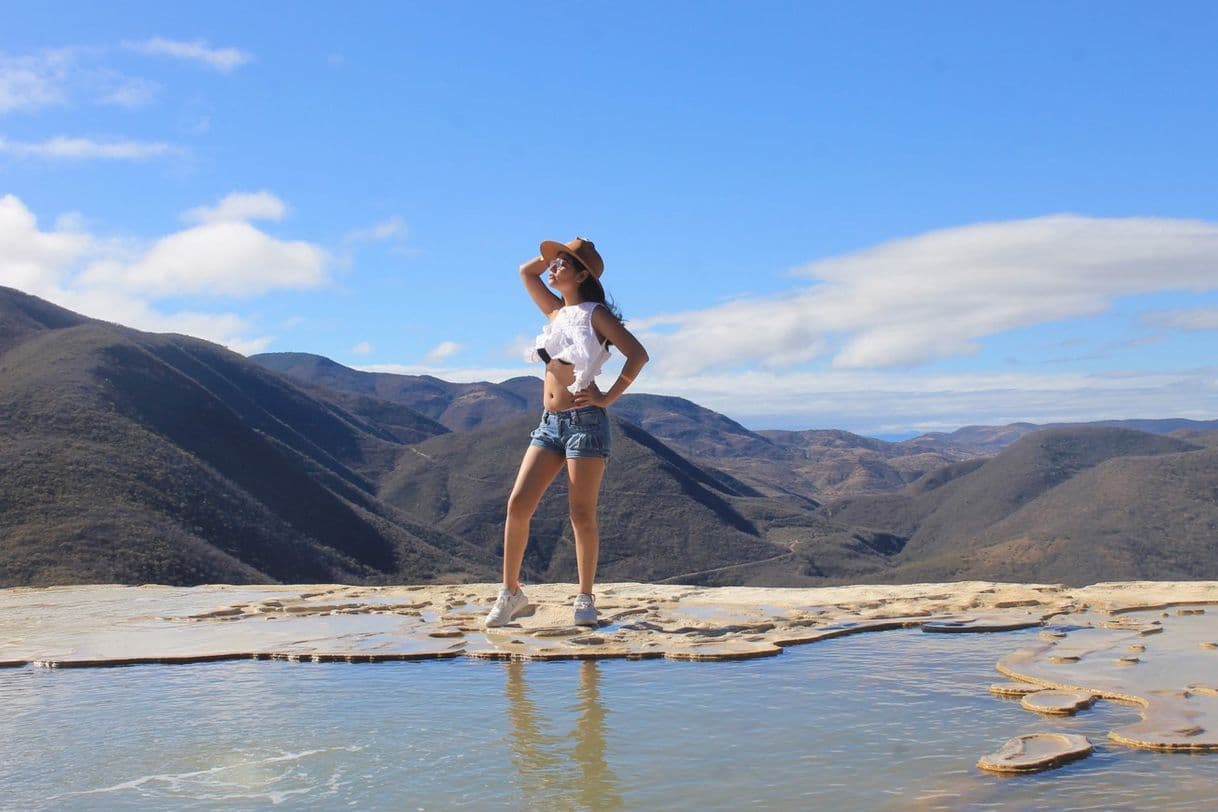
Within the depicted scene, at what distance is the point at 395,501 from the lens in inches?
2581

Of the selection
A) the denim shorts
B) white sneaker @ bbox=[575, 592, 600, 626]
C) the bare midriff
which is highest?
the bare midriff

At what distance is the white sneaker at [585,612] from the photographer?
6.11 m

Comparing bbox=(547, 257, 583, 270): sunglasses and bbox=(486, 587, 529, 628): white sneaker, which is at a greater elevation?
bbox=(547, 257, 583, 270): sunglasses

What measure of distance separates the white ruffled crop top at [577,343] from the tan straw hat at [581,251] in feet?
0.67

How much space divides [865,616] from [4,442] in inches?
1283

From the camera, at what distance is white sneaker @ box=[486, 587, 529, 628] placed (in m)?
6.23

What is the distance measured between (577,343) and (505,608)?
1545mm

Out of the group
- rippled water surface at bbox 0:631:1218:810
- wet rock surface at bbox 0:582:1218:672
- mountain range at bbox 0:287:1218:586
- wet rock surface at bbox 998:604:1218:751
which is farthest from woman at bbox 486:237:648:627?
mountain range at bbox 0:287:1218:586

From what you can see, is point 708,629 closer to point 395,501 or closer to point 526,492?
point 526,492

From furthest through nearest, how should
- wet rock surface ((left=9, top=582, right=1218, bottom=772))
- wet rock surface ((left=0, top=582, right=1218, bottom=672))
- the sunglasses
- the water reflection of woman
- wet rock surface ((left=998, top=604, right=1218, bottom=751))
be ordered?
the sunglasses
wet rock surface ((left=0, top=582, right=1218, bottom=672))
wet rock surface ((left=9, top=582, right=1218, bottom=772))
wet rock surface ((left=998, top=604, right=1218, bottom=751))
the water reflection of woman

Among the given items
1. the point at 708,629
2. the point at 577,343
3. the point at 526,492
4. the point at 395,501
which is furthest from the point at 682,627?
the point at 395,501

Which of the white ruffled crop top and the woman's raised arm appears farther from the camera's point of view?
the woman's raised arm

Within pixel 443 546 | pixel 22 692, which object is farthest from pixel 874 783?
pixel 443 546

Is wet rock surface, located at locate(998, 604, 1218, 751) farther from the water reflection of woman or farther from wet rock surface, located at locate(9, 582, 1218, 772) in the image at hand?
the water reflection of woman
